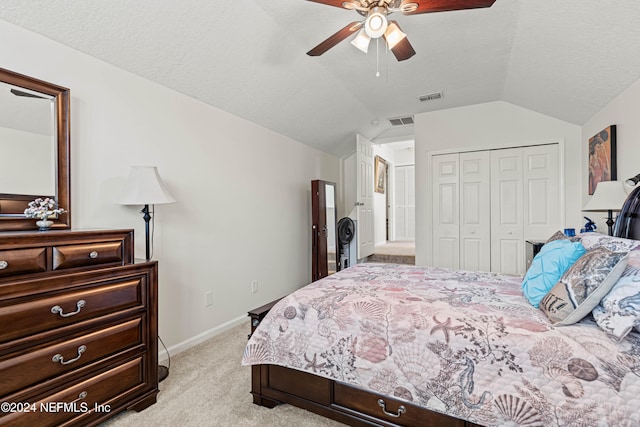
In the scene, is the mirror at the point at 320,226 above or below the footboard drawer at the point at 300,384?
above

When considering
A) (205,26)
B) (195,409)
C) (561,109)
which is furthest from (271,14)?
(561,109)

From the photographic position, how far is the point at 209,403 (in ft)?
6.23

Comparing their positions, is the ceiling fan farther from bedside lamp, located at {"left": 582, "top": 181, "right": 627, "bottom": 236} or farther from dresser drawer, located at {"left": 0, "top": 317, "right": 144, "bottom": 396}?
dresser drawer, located at {"left": 0, "top": 317, "right": 144, "bottom": 396}

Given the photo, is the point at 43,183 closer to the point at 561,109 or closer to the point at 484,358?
the point at 484,358

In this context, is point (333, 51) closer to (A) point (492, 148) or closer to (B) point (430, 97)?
(B) point (430, 97)

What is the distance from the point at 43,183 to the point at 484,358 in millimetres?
2584

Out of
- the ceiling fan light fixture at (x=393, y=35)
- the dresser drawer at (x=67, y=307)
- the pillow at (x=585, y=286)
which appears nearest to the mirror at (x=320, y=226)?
the ceiling fan light fixture at (x=393, y=35)

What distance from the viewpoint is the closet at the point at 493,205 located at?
153 inches

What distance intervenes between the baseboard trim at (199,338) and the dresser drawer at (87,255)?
1.12 meters

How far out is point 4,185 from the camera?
5.48 feet

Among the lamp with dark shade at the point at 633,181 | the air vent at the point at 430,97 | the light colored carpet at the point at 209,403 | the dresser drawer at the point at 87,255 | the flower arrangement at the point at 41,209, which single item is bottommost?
the light colored carpet at the point at 209,403

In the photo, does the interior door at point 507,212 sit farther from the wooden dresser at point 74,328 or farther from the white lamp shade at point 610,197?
the wooden dresser at point 74,328

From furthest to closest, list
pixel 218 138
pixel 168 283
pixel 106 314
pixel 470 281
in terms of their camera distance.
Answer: pixel 218 138
pixel 168 283
pixel 470 281
pixel 106 314

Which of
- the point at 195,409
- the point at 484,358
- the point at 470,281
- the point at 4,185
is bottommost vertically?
the point at 195,409
